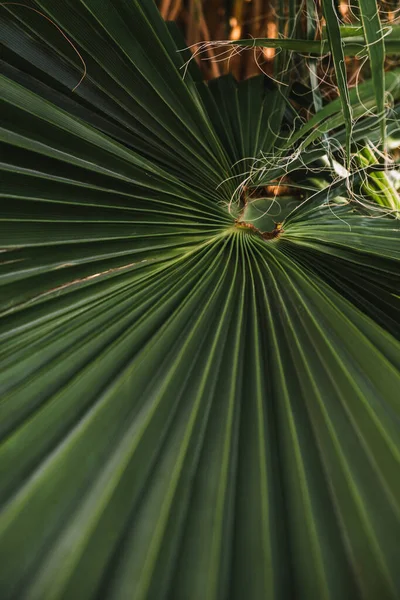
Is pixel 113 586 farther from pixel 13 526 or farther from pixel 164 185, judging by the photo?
pixel 164 185

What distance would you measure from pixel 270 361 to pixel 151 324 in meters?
0.16

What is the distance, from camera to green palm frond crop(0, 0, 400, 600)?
15.8 inches

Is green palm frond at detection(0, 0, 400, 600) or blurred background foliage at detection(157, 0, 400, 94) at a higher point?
blurred background foliage at detection(157, 0, 400, 94)

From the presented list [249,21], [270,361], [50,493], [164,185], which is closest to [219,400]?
[270,361]

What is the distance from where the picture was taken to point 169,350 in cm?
56

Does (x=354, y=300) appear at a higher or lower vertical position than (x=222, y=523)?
higher

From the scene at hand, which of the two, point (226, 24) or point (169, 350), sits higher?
point (226, 24)

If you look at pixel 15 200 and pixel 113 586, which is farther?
pixel 15 200

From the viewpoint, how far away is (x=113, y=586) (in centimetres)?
39

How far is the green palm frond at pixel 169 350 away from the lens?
40 cm

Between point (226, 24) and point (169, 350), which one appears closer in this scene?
point (169, 350)

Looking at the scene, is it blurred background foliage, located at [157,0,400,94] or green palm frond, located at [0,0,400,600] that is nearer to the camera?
green palm frond, located at [0,0,400,600]

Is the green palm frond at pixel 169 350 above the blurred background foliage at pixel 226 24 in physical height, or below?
below

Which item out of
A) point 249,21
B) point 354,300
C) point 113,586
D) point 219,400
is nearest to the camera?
point 113,586
